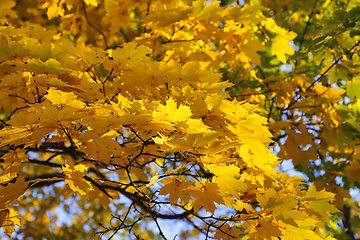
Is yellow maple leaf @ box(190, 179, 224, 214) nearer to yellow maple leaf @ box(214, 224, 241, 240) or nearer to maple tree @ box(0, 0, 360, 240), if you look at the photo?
maple tree @ box(0, 0, 360, 240)

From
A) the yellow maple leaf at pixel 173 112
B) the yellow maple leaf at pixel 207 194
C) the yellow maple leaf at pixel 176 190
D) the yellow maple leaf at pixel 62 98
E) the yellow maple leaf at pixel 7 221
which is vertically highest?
the yellow maple leaf at pixel 62 98

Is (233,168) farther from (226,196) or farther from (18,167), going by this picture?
(18,167)

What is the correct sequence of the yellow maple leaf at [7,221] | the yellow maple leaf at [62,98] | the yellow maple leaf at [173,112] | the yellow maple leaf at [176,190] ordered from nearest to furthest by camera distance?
1. the yellow maple leaf at [173,112]
2. the yellow maple leaf at [62,98]
3. the yellow maple leaf at [176,190]
4. the yellow maple leaf at [7,221]

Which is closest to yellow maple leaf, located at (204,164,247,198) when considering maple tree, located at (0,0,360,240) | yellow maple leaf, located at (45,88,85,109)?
maple tree, located at (0,0,360,240)

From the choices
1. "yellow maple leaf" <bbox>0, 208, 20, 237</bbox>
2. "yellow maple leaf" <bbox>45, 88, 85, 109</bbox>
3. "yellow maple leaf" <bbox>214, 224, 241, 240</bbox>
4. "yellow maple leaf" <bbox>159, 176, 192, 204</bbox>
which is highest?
"yellow maple leaf" <bbox>45, 88, 85, 109</bbox>

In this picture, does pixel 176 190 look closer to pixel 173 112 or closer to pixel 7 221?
pixel 173 112

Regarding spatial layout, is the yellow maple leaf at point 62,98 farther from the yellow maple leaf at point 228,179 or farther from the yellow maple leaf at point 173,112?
the yellow maple leaf at point 228,179

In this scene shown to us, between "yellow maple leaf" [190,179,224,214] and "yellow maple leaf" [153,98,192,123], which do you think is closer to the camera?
"yellow maple leaf" [153,98,192,123]

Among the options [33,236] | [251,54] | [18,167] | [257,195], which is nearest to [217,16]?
[251,54]

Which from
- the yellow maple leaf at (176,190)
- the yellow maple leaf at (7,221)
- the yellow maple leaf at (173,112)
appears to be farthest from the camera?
the yellow maple leaf at (7,221)

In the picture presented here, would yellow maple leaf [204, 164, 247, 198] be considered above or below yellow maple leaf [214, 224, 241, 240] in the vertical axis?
above

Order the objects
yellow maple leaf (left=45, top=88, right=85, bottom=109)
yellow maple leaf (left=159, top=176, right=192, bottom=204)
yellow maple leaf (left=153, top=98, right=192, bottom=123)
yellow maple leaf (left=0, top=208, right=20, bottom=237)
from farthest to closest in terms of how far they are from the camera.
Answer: yellow maple leaf (left=0, top=208, right=20, bottom=237)
yellow maple leaf (left=159, top=176, right=192, bottom=204)
yellow maple leaf (left=45, top=88, right=85, bottom=109)
yellow maple leaf (left=153, top=98, right=192, bottom=123)

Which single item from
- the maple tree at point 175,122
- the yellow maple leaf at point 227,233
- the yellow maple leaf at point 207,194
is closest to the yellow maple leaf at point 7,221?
the maple tree at point 175,122

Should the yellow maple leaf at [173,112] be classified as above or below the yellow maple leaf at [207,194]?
above
